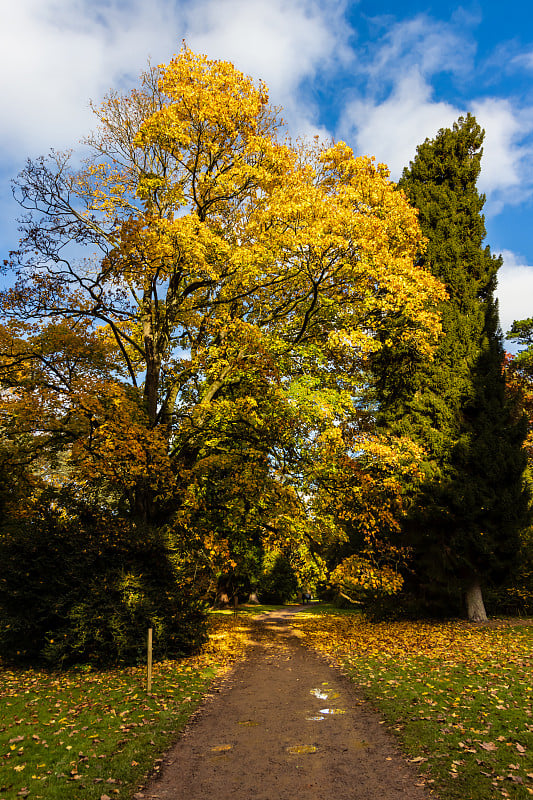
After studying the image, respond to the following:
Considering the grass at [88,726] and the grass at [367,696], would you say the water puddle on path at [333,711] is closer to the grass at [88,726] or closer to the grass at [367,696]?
the grass at [367,696]

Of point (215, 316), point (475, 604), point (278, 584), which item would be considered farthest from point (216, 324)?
point (278, 584)

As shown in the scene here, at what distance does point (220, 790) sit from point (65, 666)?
7723 millimetres

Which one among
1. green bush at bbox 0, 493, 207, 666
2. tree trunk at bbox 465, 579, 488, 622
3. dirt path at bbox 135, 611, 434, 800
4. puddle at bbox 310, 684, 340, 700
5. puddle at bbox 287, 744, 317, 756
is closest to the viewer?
dirt path at bbox 135, 611, 434, 800

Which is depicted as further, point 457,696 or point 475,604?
point 475,604

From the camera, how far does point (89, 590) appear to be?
38.1 ft

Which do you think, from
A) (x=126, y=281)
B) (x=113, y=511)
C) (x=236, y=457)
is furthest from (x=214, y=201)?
(x=113, y=511)

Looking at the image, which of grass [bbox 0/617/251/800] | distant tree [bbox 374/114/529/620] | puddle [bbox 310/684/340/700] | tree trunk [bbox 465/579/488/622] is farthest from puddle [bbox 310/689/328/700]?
tree trunk [bbox 465/579/488/622]

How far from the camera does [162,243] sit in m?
13.2

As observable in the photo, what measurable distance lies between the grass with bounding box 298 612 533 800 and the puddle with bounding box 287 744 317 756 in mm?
1195

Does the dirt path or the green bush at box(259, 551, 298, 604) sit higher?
the dirt path

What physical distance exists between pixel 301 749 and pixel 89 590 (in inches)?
282

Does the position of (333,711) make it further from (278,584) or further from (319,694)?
(278,584)

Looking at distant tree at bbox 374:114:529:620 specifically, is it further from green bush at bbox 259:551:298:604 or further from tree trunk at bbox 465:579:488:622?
green bush at bbox 259:551:298:604

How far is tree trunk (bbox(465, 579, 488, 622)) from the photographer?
1616cm
